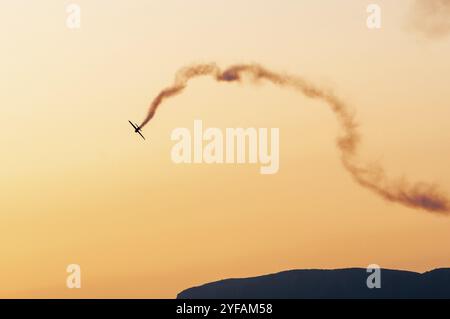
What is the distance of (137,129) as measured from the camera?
568ft
